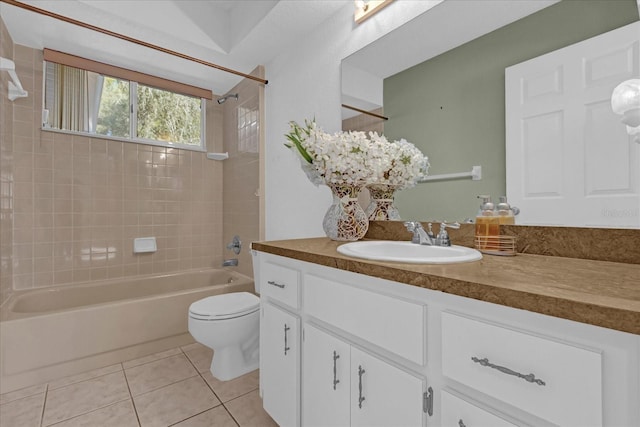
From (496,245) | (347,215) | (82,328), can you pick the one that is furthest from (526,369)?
(82,328)

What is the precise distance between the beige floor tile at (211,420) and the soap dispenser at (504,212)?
1.46 metres

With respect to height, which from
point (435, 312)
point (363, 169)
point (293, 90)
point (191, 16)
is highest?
point (191, 16)

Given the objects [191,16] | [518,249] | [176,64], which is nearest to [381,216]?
[518,249]

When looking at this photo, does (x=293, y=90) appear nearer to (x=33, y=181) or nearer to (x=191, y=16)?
(x=191, y=16)

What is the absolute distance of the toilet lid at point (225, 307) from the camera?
1727mm

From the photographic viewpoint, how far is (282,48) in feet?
7.57

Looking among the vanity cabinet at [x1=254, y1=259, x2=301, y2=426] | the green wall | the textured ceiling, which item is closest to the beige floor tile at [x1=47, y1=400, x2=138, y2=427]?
the vanity cabinet at [x1=254, y1=259, x2=301, y2=426]

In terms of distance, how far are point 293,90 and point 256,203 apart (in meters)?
0.98

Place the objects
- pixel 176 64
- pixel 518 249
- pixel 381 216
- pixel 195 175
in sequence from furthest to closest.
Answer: pixel 195 175 → pixel 176 64 → pixel 381 216 → pixel 518 249

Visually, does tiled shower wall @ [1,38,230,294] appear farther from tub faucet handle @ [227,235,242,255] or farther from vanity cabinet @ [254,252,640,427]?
vanity cabinet @ [254,252,640,427]

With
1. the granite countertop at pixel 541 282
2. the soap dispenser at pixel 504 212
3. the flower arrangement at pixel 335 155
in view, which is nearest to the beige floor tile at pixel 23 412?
the granite countertop at pixel 541 282

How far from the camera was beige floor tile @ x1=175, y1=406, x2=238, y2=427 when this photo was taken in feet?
4.66

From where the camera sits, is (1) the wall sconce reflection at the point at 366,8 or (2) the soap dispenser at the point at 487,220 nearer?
(2) the soap dispenser at the point at 487,220

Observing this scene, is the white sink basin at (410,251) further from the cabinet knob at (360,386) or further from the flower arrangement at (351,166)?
the cabinet knob at (360,386)
